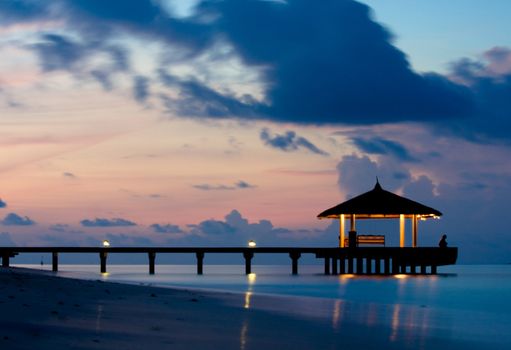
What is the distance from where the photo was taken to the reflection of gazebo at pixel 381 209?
149 ft

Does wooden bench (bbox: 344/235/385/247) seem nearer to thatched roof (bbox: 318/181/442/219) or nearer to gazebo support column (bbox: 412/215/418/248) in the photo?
thatched roof (bbox: 318/181/442/219)

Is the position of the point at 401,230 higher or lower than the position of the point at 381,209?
lower

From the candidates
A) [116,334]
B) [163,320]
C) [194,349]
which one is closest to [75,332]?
[116,334]

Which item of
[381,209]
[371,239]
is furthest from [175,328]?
[371,239]

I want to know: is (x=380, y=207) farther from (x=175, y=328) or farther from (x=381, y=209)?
(x=175, y=328)

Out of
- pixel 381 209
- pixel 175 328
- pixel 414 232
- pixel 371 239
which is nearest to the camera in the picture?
pixel 175 328

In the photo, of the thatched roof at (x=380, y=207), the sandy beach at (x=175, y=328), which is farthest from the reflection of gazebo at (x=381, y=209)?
the sandy beach at (x=175, y=328)

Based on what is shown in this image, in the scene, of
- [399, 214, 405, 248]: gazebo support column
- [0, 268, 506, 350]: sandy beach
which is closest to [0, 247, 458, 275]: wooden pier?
[399, 214, 405, 248]: gazebo support column

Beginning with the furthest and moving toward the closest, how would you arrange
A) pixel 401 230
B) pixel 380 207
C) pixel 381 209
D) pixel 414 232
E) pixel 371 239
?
pixel 414 232, pixel 371 239, pixel 401 230, pixel 380 207, pixel 381 209

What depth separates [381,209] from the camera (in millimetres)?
45250

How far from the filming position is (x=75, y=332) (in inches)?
371

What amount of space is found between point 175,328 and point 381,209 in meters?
35.5

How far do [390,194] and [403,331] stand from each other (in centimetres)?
3462

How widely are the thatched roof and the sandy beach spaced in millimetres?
29652
